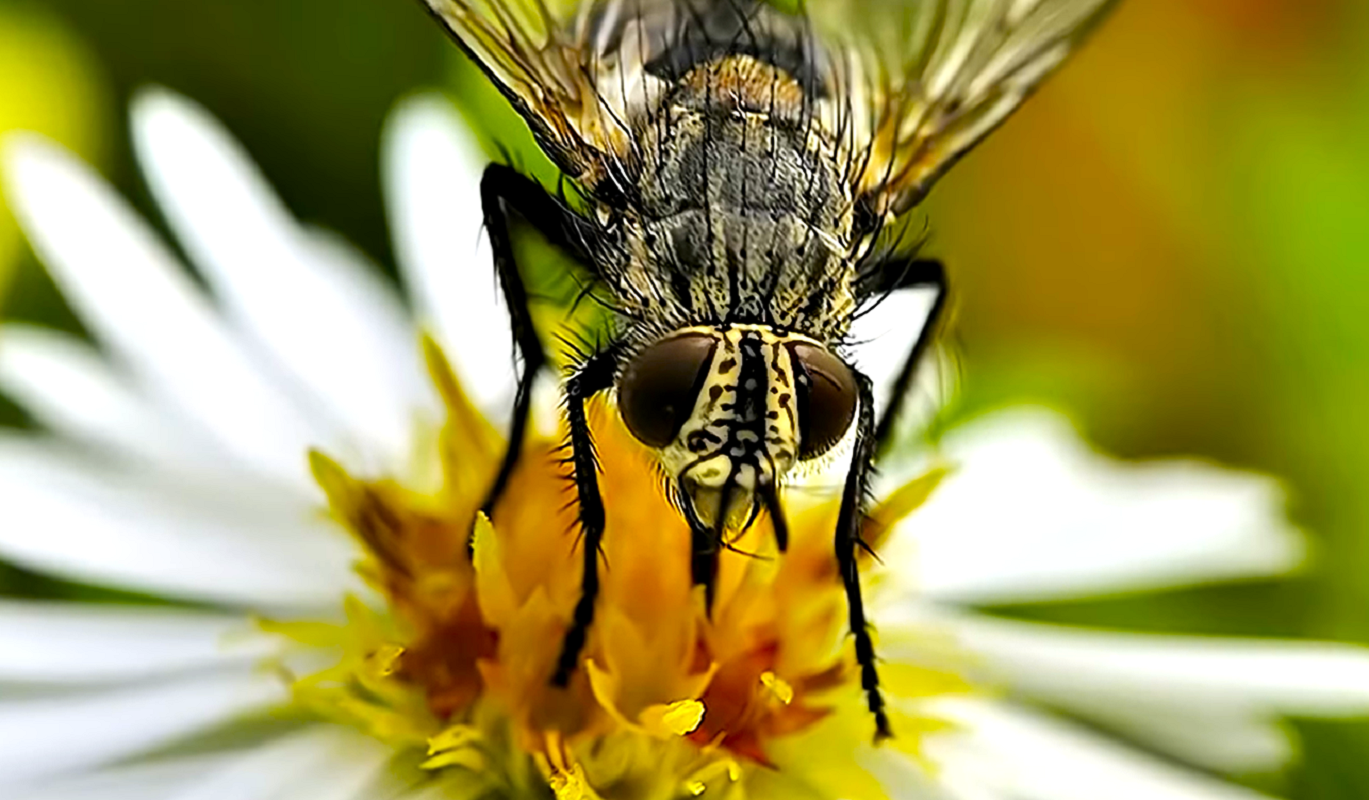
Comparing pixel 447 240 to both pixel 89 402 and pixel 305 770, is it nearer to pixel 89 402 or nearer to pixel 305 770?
pixel 89 402

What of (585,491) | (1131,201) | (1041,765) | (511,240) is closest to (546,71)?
(511,240)

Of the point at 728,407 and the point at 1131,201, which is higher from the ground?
the point at 1131,201

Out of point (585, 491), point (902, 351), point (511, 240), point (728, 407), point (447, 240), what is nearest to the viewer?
point (728, 407)

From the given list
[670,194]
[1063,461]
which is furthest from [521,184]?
[1063,461]

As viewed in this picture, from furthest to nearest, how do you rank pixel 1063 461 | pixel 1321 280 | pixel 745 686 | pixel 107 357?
pixel 1321 280 < pixel 1063 461 < pixel 107 357 < pixel 745 686

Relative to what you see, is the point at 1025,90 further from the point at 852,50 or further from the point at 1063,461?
the point at 1063,461

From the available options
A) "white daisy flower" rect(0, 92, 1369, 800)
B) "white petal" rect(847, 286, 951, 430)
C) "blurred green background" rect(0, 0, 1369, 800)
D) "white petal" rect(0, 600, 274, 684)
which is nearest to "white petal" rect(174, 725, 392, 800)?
"white daisy flower" rect(0, 92, 1369, 800)

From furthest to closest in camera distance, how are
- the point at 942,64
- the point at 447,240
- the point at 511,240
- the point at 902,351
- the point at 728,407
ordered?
the point at 447,240, the point at 902,351, the point at 942,64, the point at 511,240, the point at 728,407
